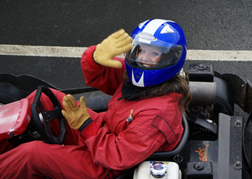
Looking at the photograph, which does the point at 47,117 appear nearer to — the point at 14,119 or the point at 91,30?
the point at 14,119

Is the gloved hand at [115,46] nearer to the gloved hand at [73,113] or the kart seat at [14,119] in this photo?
the gloved hand at [73,113]

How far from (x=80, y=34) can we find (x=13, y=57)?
1.03 meters

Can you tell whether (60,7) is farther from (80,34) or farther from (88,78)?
(88,78)

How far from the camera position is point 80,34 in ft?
14.2

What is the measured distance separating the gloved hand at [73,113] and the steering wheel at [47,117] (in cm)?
18

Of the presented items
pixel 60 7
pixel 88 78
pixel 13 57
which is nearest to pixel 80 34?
pixel 60 7

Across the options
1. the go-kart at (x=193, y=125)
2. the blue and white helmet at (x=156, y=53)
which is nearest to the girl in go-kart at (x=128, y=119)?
the blue and white helmet at (x=156, y=53)

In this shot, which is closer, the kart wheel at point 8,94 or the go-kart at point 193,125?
the go-kart at point 193,125

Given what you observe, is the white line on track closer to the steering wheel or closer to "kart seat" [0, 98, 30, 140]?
the steering wheel

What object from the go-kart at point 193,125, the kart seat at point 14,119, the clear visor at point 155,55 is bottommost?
the go-kart at point 193,125

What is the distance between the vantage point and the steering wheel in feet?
6.77

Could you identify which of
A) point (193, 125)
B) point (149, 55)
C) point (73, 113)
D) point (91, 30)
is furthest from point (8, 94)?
point (91, 30)

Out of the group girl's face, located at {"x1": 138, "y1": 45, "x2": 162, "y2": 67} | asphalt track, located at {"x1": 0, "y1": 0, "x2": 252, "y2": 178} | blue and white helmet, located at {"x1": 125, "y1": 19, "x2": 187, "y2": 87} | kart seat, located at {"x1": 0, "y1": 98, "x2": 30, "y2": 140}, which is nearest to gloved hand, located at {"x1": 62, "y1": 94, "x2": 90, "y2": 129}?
kart seat, located at {"x1": 0, "y1": 98, "x2": 30, "y2": 140}

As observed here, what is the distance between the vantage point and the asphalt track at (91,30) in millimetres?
3996
